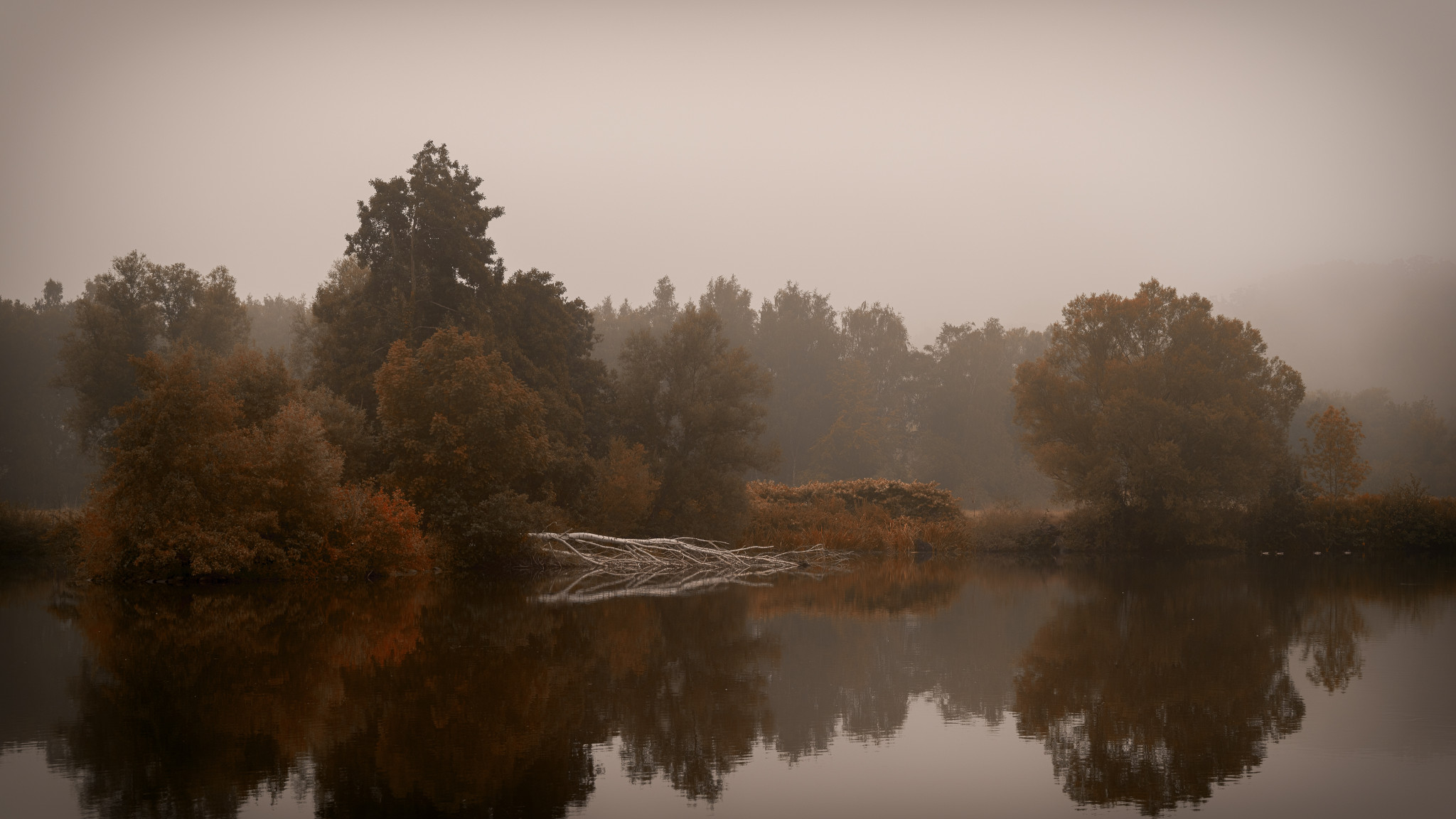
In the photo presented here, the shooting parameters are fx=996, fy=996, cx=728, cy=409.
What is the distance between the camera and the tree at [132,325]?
50594 millimetres

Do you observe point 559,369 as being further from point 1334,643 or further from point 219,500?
point 1334,643

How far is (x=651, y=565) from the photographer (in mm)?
31172

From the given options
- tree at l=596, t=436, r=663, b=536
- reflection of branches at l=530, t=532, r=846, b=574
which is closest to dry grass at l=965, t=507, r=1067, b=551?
reflection of branches at l=530, t=532, r=846, b=574

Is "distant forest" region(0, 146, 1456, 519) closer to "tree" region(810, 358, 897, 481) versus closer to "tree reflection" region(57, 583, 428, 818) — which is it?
"tree" region(810, 358, 897, 481)

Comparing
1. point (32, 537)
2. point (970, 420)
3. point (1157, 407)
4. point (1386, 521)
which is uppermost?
point (970, 420)

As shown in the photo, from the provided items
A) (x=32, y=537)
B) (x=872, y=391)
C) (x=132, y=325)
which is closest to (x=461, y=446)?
(x=32, y=537)

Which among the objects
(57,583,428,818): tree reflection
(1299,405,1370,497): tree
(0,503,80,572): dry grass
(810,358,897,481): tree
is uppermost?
(810,358,897,481): tree

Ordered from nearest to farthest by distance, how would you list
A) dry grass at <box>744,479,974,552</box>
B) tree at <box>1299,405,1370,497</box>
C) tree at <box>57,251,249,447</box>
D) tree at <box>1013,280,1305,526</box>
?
dry grass at <box>744,479,974,552</box> < tree at <box>1013,280,1305,526</box> < tree at <box>1299,405,1370,497</box> < tree at <box>57,251,249,447</box>

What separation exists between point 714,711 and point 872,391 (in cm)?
7845

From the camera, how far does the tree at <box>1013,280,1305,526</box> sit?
1662 inches

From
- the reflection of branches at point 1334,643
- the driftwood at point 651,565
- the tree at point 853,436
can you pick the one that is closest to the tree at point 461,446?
the driftwood at point 651,565

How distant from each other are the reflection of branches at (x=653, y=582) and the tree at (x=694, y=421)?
18.5 ft

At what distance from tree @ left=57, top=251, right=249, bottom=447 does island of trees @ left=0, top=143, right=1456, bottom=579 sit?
153 mm

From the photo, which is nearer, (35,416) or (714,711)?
(714,711)
